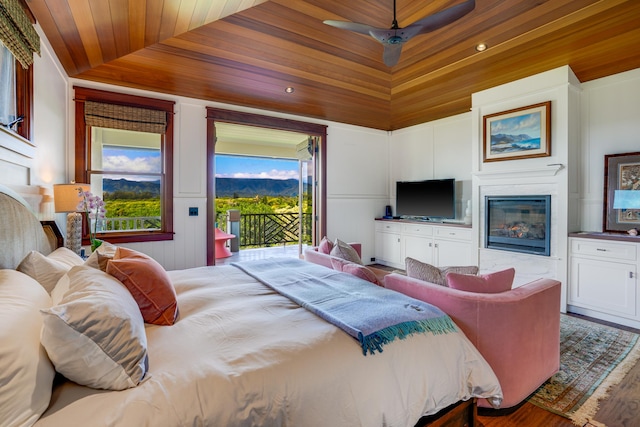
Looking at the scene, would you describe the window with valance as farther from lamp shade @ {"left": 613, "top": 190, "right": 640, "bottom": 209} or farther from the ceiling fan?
lamp shade @ {"left": 613, "top": 190, "right": 640, "bottom": 209}

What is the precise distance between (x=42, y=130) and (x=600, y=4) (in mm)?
4659

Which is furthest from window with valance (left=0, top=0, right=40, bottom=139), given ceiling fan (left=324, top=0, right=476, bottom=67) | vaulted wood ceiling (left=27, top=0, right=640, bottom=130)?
ceiling fan (left=324, top=0, right=476, bottom=67)

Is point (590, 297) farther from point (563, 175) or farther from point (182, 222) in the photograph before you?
point (182, 222)

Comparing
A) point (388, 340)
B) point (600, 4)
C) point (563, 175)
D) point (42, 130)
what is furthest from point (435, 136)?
point (42, 130)

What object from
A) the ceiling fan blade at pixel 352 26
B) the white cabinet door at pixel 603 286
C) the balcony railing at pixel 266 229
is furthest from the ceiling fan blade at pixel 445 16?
the balcony railing at pixel 266 229

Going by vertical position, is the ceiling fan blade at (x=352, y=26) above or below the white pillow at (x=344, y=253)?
above

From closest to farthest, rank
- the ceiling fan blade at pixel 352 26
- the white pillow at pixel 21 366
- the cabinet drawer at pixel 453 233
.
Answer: the white pillow at pixel 21 366 → the ceiling fan blade at pixel 352 26 → the cabinet drawer at pixel 453 233

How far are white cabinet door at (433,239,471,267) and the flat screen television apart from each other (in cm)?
47

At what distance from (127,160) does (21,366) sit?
149 inches

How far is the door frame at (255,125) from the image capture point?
431 cm

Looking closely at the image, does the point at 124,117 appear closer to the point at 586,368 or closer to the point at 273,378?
the point at 273,378

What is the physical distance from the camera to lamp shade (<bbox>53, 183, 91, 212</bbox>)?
2.64 m

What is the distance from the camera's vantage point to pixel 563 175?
351 cm

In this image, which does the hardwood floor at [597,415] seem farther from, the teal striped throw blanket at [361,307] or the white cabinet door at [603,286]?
the white cabinet door at [603,286]
